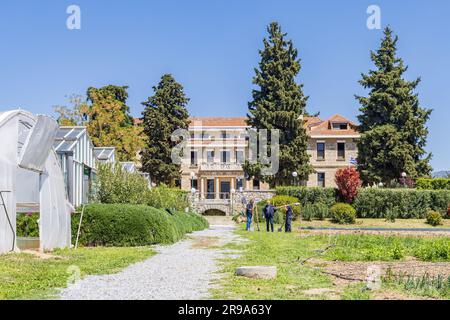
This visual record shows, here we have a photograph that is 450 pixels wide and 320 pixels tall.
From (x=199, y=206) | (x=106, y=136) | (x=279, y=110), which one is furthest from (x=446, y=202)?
(x=106, y=136)

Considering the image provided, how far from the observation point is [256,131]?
54469mm

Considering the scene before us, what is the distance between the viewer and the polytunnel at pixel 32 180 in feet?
54.5

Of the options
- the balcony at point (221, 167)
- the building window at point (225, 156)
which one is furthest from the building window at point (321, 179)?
the building window at point (225, 156)

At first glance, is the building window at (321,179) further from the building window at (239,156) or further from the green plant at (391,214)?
the green plant at (391,214)

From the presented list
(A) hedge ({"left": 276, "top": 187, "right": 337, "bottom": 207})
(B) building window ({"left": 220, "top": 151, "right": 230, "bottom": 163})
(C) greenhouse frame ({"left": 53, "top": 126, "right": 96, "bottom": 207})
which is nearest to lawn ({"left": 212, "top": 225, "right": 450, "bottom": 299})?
(C) greenhouse frame ({"left": 53, "top": 126, "right": 96, "bottom": 207})

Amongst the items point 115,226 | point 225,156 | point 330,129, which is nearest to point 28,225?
point 115,226

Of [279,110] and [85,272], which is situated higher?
[279,110]

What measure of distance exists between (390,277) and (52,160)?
1195 cm

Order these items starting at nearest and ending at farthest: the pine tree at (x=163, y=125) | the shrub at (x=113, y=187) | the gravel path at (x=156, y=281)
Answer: the gravel path at (x=156, y=281) → the shrub at (x=113, y=187) → the pine tree at (x=163, y=125)

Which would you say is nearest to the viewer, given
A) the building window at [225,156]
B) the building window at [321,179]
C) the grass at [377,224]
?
the grass at [377,224]

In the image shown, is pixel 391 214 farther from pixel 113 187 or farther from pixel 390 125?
pixel 113 187

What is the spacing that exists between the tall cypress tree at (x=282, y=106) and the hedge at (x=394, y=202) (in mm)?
7816

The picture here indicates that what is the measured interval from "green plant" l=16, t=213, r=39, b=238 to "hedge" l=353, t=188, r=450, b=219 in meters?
30.5

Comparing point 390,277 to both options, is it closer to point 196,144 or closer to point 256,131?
point 256,131
